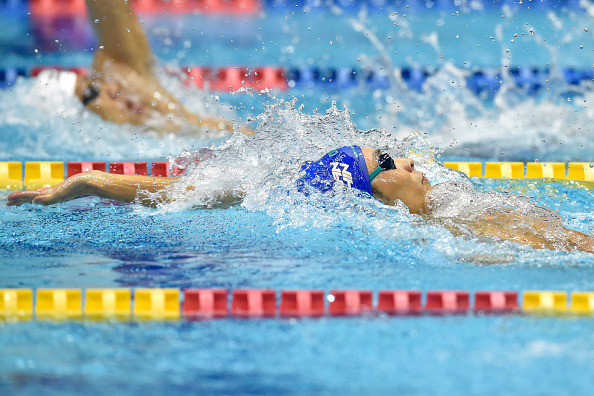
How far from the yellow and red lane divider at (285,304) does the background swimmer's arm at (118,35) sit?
301cm

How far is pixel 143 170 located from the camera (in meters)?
3.69

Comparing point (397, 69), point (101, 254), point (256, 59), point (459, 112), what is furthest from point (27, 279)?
point (256, 59)

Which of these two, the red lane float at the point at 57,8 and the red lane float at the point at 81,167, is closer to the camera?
the red lane float at the point at 81,167

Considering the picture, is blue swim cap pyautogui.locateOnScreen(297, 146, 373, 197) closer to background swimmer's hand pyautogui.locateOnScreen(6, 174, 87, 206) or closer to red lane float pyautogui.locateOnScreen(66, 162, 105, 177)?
background swimmer's hand pyautogui.locateOnScreen(6, 174, 87, 206)

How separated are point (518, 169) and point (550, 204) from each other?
59 centimetres

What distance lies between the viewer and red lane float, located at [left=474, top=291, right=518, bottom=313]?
6.22 feet

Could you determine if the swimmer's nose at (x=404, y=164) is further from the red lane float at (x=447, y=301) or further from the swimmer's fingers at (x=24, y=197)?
the swimmer's fingers at (x=24, y=197)

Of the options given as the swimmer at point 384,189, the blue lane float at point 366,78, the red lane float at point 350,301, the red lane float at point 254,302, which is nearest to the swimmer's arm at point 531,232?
the swimmer at point 384,189

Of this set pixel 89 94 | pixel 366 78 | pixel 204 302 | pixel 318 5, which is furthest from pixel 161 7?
pixel 204 302

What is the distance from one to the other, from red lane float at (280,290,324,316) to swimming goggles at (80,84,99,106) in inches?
130

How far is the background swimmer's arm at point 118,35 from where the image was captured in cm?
450

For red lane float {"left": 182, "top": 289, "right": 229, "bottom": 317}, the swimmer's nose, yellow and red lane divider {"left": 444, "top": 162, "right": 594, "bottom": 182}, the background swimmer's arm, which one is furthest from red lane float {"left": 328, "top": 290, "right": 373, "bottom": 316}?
the background swimmer's arm

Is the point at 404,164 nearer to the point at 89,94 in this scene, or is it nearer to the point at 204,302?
the point at 204,302

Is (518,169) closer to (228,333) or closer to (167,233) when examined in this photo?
(167,233)
